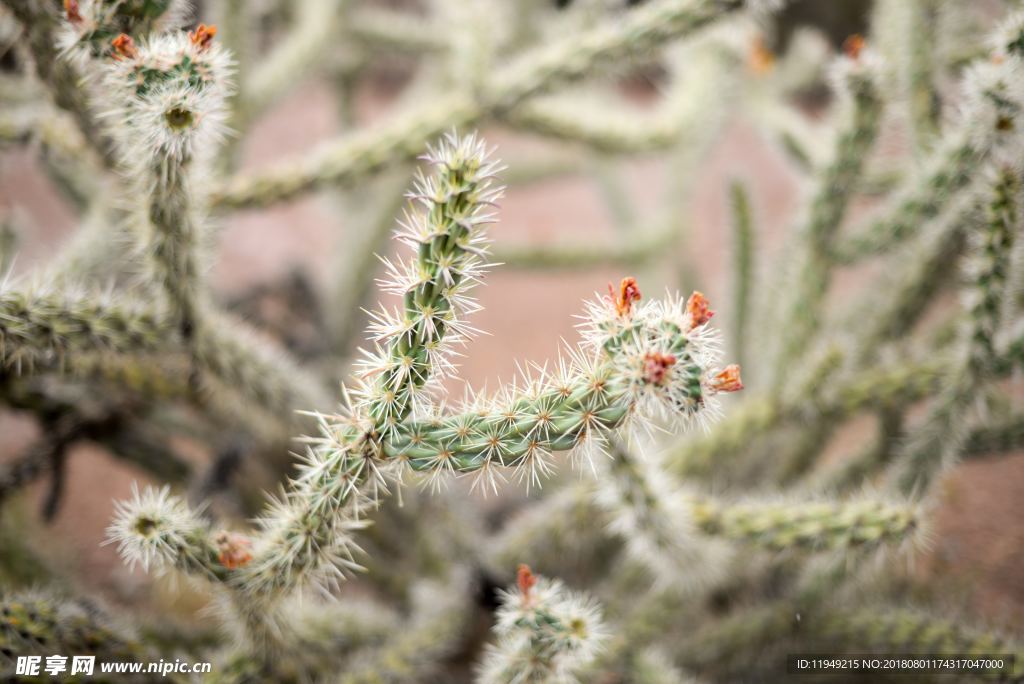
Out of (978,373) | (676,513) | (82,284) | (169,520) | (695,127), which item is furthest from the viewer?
(695,127)

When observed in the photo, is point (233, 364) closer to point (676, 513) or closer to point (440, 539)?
point (440, 539)

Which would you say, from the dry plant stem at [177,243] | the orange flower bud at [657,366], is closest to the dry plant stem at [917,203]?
the orange flower bud at [657,366]

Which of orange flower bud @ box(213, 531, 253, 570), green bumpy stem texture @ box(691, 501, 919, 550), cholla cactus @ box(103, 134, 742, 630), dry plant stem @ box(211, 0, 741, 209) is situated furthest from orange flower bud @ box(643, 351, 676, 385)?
dry plant stem @ box(211, 0, 741, 209)

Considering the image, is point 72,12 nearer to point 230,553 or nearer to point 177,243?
point 177,243

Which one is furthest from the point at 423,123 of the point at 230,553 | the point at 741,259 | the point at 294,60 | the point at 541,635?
the point at 541,635

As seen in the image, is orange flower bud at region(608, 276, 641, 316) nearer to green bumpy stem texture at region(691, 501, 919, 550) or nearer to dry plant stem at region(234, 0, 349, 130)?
green bumpy stem texture at region(691, 501, 919, 550)

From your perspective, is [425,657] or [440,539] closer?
[425,657]

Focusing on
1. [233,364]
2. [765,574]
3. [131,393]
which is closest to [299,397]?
[233,364]
